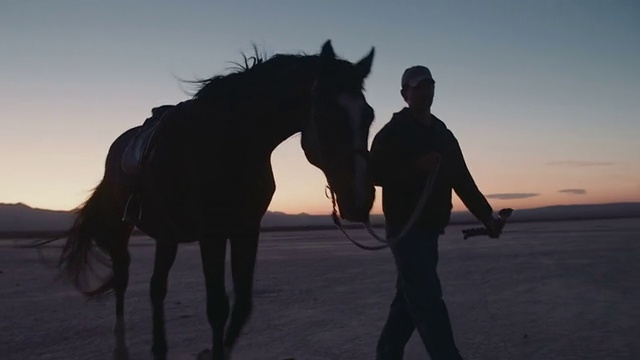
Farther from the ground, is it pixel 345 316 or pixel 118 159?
pixel 118 159

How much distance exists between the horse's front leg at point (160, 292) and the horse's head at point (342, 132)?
2.07 m

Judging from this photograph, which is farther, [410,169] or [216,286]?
[216,286]

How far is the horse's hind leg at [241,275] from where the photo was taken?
4368 millimetres

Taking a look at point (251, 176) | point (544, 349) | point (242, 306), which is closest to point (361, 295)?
point (544, 349)

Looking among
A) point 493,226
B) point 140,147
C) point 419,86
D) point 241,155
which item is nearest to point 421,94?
point 419,86

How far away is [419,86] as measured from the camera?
3.72 m

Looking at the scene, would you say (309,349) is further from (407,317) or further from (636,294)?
(636,294)

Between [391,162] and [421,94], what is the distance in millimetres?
440

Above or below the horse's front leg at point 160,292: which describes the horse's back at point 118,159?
above

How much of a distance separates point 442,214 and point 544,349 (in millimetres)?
2421

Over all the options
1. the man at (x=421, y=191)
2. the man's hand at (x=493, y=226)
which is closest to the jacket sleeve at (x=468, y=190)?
the man at (x=421, y=191)

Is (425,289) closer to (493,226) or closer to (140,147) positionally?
(493,226)

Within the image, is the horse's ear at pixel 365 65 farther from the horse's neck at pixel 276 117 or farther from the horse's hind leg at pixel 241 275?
the horse's hind leg at pixel 241 275

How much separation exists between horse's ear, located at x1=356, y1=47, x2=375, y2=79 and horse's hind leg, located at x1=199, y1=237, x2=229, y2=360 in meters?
1.43
